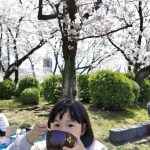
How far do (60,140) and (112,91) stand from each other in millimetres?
6610

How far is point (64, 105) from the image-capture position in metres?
1.55

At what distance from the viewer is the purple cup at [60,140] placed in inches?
43.9

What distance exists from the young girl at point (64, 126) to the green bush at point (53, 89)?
25.7ft

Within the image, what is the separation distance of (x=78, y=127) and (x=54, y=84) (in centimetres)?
838

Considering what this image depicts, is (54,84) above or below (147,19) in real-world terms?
below

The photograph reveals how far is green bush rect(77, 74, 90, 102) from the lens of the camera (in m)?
9.73

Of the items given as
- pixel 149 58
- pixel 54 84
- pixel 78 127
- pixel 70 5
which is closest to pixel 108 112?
pixel 54 84

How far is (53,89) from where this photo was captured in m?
9.68

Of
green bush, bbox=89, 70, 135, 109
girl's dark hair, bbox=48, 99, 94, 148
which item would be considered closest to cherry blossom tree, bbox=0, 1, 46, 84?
green bush, bbox=89, 70, 135, 109

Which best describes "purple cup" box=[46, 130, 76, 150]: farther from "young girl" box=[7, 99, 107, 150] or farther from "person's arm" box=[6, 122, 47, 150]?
"person's arm" box=[6, 122, 47, 150]

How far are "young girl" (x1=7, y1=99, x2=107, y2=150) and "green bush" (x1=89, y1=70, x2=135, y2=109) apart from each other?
19.5 feet

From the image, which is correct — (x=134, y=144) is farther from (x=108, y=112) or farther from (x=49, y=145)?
(x=49, y=145)

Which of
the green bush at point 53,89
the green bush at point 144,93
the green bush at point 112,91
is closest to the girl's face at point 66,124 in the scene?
the green bush at point 112,91

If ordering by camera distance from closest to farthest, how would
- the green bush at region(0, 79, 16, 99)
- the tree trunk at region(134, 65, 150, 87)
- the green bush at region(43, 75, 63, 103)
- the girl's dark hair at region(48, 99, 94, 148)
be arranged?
the girl's dark hair at region(48, 99, 94, 148)
the green bush at region(43, 75, 63, 103)
the tree trunk at region(134, 65, 150, 87)
the green bush at region(0, 79, 16, 99)
